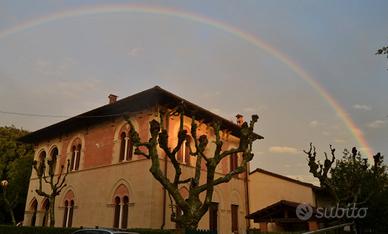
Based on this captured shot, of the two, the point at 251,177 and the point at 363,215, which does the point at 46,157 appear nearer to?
the point at 251,177

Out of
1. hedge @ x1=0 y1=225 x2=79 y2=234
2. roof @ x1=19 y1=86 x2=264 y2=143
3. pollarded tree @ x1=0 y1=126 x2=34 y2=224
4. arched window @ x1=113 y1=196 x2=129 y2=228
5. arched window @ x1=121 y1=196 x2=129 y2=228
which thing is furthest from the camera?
pollarded tree @ x1=0 y1=126 x2=34 y2=224

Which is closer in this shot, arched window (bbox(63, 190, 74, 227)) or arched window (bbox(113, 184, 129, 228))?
arched window (bbox(113, 184, 129, 228))

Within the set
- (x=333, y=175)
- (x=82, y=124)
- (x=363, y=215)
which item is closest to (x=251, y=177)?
(x=333, y=175)

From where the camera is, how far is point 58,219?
23828 mm

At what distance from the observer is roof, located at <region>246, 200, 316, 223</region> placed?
20495 millimetres

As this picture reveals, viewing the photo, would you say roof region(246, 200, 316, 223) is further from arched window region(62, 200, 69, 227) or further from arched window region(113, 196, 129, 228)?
arched window region(62, 200, 69, 227)

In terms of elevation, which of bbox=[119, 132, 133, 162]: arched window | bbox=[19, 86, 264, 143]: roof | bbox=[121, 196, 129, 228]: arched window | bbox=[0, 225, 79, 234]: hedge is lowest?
bbox=[0, 225, 79, 234]: hedge

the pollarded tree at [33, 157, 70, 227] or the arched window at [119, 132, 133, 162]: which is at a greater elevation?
the arched window at [119, 132, 133, 162]

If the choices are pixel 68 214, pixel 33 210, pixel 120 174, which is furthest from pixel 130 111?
pixel 33 210

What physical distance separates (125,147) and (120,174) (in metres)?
1.76

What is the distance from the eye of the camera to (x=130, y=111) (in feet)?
70.6

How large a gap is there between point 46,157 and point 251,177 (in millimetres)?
16217

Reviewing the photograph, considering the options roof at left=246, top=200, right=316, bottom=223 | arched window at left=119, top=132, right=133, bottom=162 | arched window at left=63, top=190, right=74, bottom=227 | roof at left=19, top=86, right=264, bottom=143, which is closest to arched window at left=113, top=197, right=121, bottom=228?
arched window at left=119, top=132, right=133, bottom=162

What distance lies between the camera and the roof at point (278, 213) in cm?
2050
